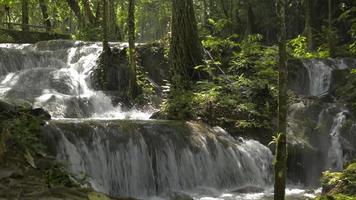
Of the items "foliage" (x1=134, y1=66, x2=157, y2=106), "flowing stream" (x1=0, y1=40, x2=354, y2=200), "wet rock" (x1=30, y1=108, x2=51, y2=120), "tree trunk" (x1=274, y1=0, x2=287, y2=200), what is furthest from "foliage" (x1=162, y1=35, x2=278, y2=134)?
"tree trunk" (x1=274, y1=0, x2=287, y2=200)

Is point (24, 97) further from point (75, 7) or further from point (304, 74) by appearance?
point (75, 7)

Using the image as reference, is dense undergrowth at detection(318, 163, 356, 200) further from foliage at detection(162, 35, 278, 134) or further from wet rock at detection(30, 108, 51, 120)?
wet rock at detection(30, 108, 51, 120)

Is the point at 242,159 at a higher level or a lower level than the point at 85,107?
lower

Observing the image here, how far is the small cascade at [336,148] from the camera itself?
13.6 meters

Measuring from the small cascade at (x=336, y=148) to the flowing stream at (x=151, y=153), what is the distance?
0.03 metres

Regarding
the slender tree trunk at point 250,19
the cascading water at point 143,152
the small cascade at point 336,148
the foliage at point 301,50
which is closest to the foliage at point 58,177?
the cascading water at point 143,152

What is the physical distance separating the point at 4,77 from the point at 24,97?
3.46 metres

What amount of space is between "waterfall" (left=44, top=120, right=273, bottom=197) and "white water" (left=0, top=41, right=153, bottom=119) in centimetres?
315

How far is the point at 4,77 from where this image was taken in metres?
17.5

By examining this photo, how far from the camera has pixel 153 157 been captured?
10969 mm

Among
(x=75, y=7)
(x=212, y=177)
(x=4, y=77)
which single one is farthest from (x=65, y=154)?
(x=75, y=7)

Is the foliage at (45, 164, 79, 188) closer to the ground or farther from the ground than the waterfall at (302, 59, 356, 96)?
closer to the ground

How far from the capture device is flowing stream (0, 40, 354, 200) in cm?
1029

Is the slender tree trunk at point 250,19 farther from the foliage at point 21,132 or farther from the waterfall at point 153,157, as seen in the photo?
the foliage at point 21,132
